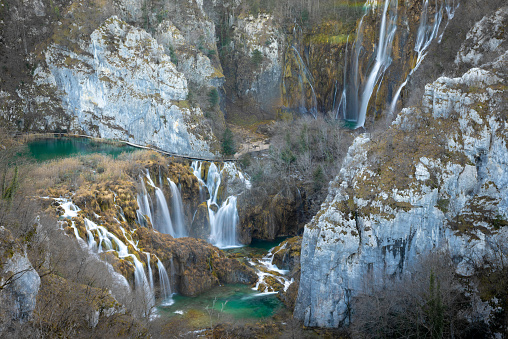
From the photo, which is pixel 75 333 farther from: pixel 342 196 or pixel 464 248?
pixel 464 248

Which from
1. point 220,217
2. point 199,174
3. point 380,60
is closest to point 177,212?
point 220,217

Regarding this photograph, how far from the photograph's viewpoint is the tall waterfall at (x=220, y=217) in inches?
1591

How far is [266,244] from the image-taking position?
133 feet

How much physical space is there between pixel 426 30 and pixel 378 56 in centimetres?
623

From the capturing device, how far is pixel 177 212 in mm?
39219

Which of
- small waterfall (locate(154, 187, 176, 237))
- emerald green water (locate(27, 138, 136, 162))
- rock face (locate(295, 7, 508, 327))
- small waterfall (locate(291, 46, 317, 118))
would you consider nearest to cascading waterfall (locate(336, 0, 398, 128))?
small waterfall (locate(291, 46, 317, 118))

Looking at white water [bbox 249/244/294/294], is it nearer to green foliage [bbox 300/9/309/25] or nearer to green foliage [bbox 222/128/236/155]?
green foliage [bbox 222/128/236/155]

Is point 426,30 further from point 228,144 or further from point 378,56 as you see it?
point 228,144

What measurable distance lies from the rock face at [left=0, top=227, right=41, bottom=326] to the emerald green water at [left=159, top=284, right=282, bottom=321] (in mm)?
13637

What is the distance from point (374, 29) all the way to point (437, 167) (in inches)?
1276

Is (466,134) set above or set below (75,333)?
above

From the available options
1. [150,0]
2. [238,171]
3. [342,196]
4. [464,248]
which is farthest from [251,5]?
[464,248]

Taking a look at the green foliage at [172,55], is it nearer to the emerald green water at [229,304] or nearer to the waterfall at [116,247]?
the waterfall at [116,247]

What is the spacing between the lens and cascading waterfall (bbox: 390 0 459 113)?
43.2 metres
